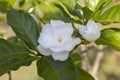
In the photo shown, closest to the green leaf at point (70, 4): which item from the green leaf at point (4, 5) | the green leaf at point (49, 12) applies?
the green leaf at point (49, 12)

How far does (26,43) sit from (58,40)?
12cm

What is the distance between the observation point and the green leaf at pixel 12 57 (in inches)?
40.9

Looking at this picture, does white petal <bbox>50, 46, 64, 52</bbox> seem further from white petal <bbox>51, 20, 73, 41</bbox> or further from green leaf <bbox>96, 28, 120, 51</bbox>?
green leaf <bbox>96, 28, 120, 51</bbox>

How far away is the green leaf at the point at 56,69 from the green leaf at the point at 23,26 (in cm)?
8

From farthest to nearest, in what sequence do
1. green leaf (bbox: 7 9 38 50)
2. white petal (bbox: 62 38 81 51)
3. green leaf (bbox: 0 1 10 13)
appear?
green leaf (bbox: 0 1 10 13) → green leaf (bbox: 7 9 38 50) → white petal (bbox: 62 38 81 51)

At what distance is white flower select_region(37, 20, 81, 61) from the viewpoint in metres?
1.00

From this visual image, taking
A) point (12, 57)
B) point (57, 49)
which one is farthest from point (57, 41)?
point (12, 57)

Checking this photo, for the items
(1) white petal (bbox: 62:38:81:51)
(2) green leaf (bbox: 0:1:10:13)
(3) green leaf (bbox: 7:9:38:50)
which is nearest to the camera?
(1) white petal (bbox: 62:38:81:51)

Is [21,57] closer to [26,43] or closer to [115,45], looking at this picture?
[26,43]

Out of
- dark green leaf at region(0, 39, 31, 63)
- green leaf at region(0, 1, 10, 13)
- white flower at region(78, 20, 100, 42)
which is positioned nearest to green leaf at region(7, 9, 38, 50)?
dark green leaf at region(0, 39, 31, 63)

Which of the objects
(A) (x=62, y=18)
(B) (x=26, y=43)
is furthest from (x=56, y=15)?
(B) (x=26, y=43)

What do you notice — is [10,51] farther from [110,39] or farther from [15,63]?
[110,39]

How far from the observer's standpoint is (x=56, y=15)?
120 centimetres

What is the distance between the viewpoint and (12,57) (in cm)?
105
